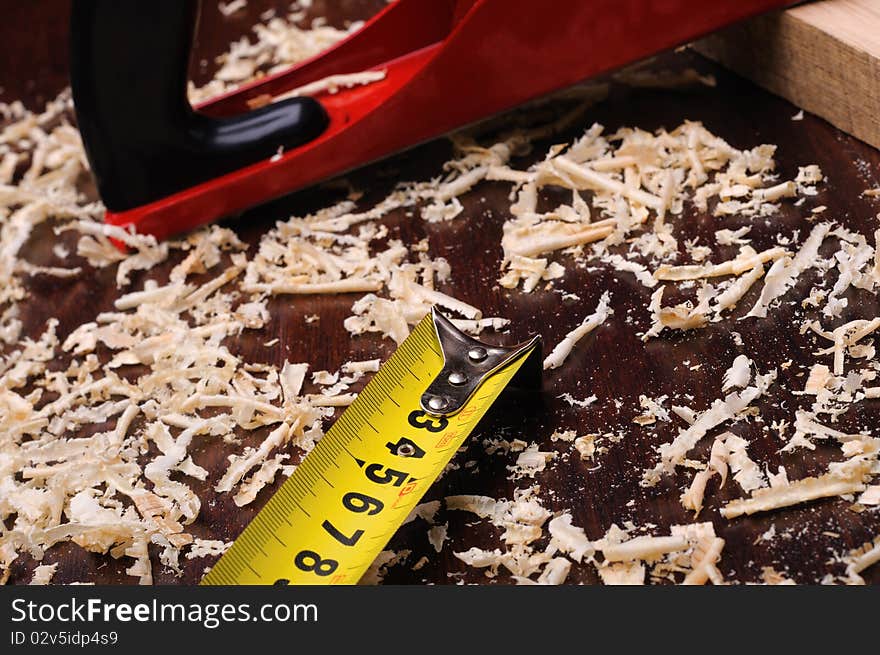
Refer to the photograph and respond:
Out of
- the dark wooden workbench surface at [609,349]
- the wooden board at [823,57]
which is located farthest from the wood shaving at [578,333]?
the wooden board at [823,57]

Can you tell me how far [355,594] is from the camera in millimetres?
783

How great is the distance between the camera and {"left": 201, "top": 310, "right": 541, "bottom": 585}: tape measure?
79cm

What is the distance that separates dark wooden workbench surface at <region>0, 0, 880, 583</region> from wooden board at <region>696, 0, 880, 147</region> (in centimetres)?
2

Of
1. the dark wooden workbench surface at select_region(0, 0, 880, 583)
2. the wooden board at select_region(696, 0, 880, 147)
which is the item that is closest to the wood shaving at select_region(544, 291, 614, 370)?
the dark wooden workbench surface at select_region(0, 0, 880, 583)

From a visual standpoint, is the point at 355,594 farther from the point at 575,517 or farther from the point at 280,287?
the point at 280,287

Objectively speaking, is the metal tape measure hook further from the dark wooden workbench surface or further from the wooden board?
the wooden board

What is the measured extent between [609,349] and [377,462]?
30 centimetres

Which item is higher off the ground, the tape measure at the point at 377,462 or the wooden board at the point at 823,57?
the wooden board at the point at 823,57

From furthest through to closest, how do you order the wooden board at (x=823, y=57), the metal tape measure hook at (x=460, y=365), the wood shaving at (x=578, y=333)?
the wooden board at (x=823, y=57) < the wood shaving at (x=578, y=333) < the metal tape measure hook at (x=460, y=365)

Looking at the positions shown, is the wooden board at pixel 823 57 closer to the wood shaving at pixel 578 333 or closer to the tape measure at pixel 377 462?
the wood shaving at pixel 578 333

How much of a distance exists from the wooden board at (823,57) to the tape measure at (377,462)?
1.87 ft

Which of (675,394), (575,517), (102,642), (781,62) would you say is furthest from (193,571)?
(781,62)

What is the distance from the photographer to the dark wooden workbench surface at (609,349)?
33.2 inches

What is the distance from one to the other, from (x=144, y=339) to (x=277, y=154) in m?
0.31
